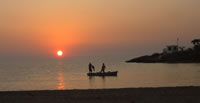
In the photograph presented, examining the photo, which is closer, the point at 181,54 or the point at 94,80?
the point at 94,80

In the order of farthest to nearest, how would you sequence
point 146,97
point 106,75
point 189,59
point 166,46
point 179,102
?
1. point 166,46
2. point 189,59
3. point 106,75
4. point 146,97
5. point 179,102

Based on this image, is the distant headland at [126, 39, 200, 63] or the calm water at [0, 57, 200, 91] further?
the distant headland at [126, 39, 200, 63]

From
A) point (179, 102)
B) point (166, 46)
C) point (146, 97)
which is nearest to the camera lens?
point (179, 102)

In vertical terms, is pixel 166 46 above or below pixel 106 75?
above

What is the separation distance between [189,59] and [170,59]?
6700 mm

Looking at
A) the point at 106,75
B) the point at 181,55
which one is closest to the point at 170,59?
the point at 181,55

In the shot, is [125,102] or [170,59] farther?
[170,59]

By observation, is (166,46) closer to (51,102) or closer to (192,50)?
(192,50)

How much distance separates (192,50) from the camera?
102 metres

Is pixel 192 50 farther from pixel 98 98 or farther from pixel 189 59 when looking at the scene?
pixel 98 98

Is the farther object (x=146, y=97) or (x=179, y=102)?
(x=146, y=97)

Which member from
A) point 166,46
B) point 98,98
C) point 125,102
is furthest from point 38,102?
point 166,46

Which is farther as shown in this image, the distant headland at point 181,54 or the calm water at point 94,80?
the distant headland at point 181,54

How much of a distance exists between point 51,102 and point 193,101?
5.32 m
